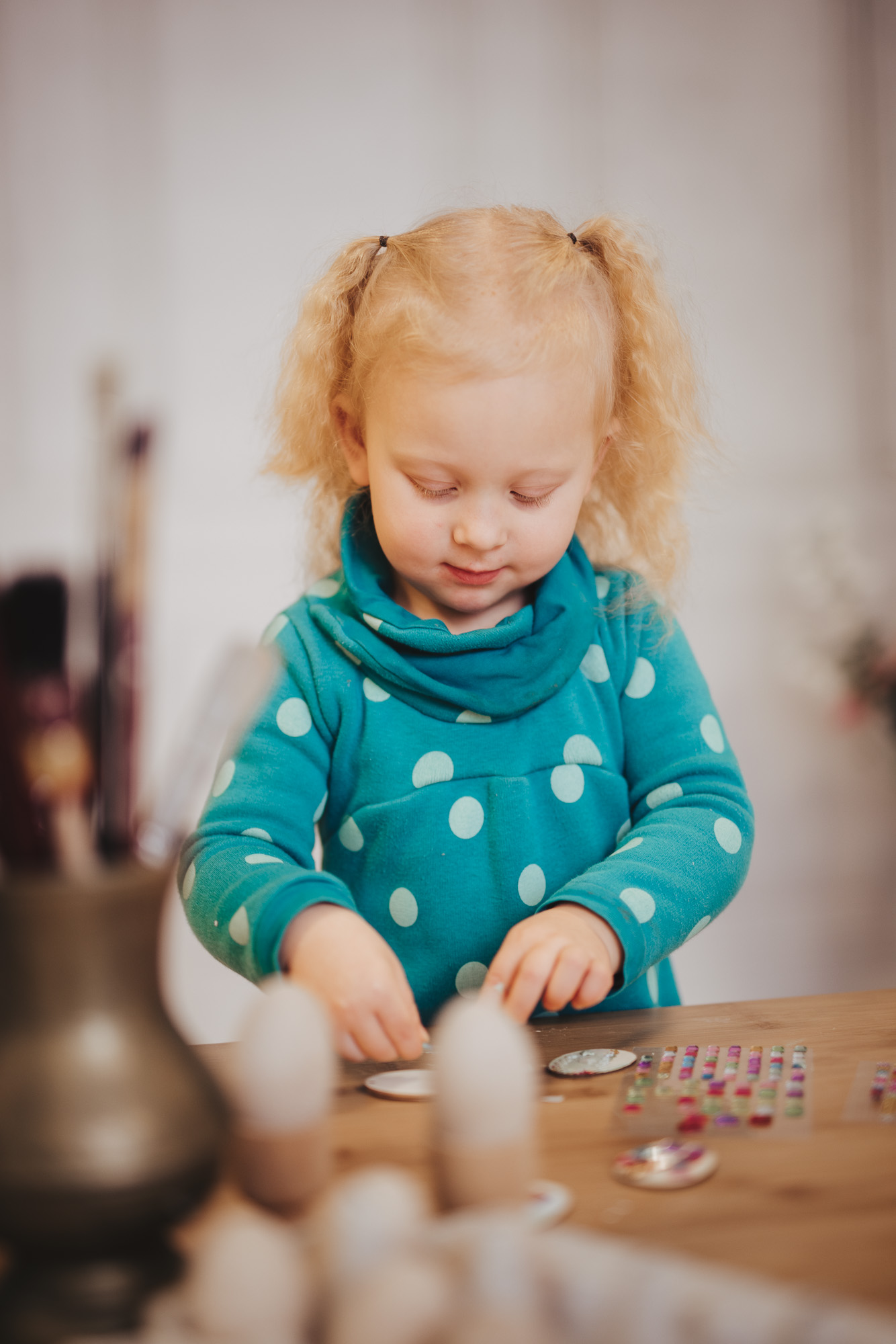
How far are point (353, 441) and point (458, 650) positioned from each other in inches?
8.1

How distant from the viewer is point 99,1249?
38cm

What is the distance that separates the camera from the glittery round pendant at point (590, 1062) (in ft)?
2.00

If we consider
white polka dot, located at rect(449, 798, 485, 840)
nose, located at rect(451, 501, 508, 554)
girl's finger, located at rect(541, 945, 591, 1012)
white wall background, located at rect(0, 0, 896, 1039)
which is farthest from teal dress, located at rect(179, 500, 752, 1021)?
white wall background, located at rect(0, 0, 896, 1039)

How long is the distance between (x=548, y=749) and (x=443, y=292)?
368mm

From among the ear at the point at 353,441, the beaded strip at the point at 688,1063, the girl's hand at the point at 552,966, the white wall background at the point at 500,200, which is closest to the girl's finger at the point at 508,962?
the girl's hand at the point at 552,966

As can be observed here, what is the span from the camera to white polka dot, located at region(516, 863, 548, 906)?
3.05ft

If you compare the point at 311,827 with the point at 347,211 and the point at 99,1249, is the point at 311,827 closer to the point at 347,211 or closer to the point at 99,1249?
the point at 99,1249

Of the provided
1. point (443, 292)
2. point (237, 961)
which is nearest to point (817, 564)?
point (443, 292)

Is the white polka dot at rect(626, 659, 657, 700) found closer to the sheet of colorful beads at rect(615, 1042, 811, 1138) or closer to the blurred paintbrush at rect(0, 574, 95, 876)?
the sheet of colorful beads at rect(615, 1042, 811, 1138)

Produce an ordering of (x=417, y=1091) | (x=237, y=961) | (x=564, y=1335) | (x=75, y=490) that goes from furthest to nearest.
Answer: (x=75, y=490)
(x=237, y=961)
(x=417, y=1091)
(x=564, y=1335)

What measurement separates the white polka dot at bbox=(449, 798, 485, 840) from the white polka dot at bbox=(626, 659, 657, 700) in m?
0.16

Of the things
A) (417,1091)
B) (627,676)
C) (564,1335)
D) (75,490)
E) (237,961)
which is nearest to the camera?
(564,1335)

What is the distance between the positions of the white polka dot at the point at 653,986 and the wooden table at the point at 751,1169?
0.94 feet

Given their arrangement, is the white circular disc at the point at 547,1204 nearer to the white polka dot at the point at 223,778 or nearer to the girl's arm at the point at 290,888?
the girl's arm at the point at 290,888
